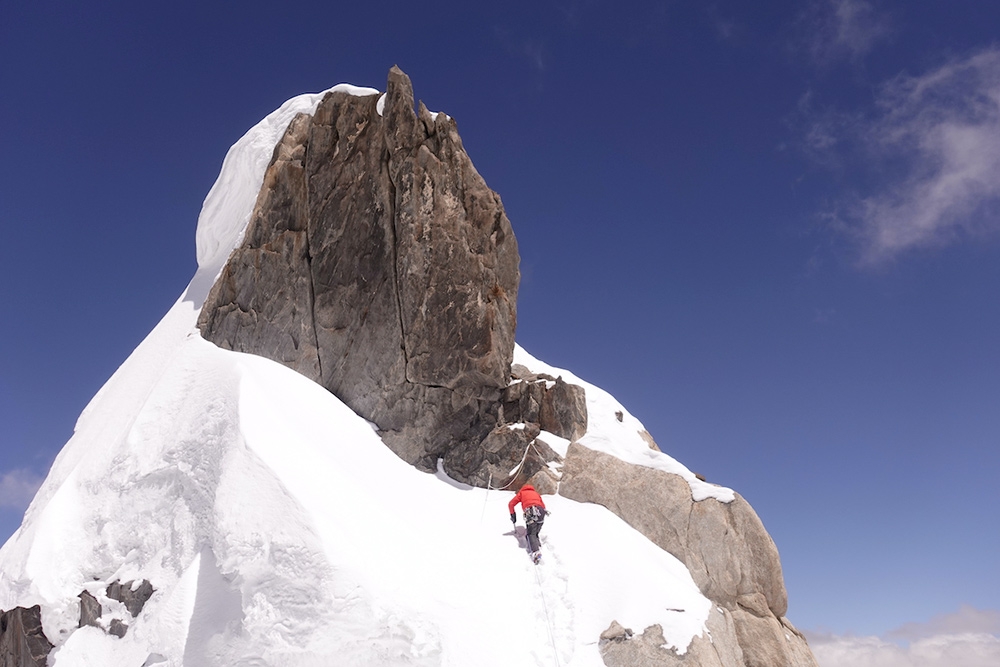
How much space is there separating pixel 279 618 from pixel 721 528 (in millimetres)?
12599

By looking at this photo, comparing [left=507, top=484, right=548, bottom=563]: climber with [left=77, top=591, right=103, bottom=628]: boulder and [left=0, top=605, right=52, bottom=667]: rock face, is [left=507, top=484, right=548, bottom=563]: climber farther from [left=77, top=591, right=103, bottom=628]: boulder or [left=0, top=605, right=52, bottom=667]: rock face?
[left=0, top=605, right=52, bottom=667]: rock face

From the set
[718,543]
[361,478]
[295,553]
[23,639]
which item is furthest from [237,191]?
[718,543]

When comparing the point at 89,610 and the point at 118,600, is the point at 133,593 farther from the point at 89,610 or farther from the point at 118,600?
the point at 89,610

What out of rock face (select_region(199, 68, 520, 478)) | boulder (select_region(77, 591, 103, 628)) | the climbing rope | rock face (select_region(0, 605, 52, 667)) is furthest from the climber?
rock face (select_region(0, 605, 52, 667))

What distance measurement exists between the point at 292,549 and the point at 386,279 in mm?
11175

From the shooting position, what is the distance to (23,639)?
567 inches

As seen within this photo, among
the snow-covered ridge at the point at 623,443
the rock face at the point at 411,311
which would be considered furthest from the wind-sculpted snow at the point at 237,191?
the snow-covered ridge at the point at 623,443

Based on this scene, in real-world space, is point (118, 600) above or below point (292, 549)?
below

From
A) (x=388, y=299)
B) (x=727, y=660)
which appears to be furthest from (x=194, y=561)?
(x=727, y=660)

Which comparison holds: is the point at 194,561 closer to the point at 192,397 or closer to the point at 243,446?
the point at 243,446

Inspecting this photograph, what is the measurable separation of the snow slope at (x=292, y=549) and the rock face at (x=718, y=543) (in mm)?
547

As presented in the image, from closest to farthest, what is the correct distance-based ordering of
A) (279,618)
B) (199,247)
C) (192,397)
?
(279,618)
(192,397)
(199,247)

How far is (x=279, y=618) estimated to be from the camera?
11828 millimetres

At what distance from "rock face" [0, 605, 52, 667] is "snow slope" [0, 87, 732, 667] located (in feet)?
0.77
